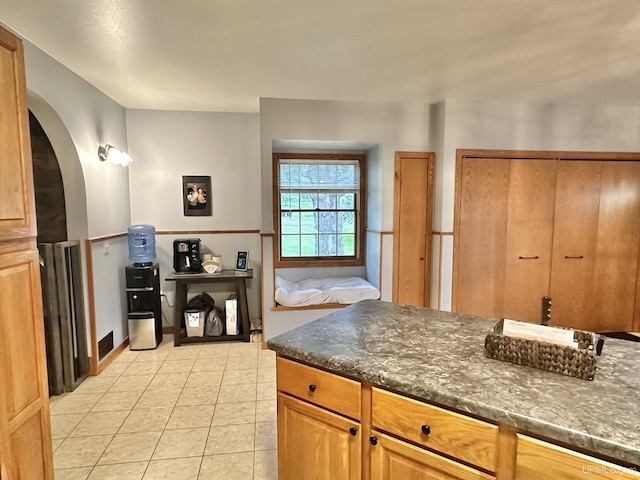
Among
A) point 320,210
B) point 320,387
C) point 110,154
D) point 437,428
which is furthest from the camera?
point 320,210

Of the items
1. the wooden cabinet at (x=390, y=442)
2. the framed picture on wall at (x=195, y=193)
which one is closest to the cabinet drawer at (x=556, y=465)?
the wooden cabinet at (x=390, y=442)

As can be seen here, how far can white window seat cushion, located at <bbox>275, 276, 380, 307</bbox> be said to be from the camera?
12.1 ft

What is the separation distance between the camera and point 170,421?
2479mm

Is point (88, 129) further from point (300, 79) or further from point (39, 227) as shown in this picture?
point (300, 79)

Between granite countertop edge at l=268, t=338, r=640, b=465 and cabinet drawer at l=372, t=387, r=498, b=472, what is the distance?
0.10ft

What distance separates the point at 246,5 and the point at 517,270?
11.8ft

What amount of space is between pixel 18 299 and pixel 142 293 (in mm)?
2277

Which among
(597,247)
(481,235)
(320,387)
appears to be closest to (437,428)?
(320,387)

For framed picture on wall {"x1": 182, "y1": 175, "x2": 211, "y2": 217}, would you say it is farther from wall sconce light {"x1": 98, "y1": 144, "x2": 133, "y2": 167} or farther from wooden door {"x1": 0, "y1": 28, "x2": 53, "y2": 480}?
wooden door {"x1": 0, "y1": 28, "x2": 53, "y2": 480}

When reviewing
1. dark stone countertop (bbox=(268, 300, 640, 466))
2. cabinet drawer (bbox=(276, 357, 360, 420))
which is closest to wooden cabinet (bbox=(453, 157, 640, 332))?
dark stone countertop (bbox=(268, 300, 640, 466))

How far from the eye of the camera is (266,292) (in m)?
3.70

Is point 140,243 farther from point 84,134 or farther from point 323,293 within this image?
point 323,293

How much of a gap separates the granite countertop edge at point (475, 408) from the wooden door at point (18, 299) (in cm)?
104

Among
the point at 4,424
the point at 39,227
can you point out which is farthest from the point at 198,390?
the point at 39,227
